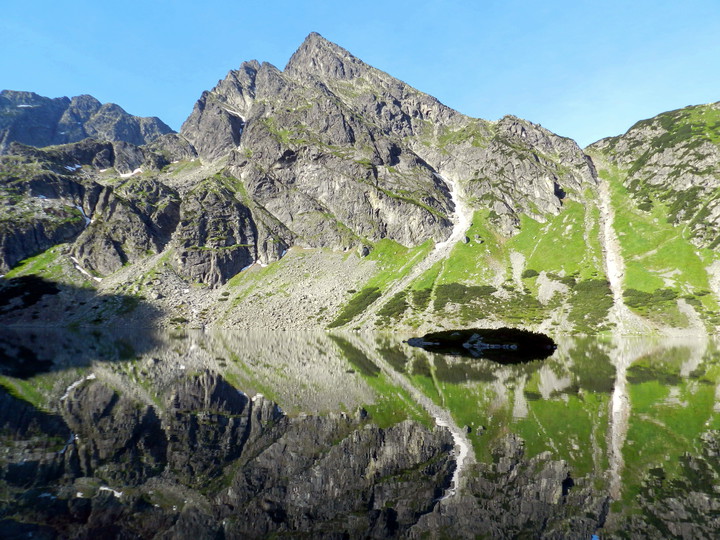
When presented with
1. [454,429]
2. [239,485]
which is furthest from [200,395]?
[454,429]

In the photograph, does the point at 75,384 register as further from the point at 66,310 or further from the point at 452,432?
the point at 66,310

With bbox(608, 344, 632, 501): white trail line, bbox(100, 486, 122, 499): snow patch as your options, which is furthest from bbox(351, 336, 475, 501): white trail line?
bbox(100, 486, 122, 499): snow patch

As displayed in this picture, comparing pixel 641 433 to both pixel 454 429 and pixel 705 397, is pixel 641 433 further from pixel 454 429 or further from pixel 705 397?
pixel 705 397

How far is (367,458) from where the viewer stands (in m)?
19.4

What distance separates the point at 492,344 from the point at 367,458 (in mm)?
60158

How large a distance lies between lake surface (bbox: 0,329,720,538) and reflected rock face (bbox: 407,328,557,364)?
27.7 meters

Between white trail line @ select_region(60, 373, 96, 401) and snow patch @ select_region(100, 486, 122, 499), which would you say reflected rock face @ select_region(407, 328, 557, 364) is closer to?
white trail line @ select_region(60, 373, 96, 401)

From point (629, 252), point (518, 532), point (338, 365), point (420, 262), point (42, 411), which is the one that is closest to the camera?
point (518, 532)

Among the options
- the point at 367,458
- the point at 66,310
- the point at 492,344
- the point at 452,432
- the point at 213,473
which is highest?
the point at 213,473

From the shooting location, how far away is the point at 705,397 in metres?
29.1

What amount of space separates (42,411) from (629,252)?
17751 cm

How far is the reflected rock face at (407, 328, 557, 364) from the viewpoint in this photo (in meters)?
65.4

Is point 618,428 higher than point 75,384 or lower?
higher

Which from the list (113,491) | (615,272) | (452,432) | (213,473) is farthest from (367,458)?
(615,272)
